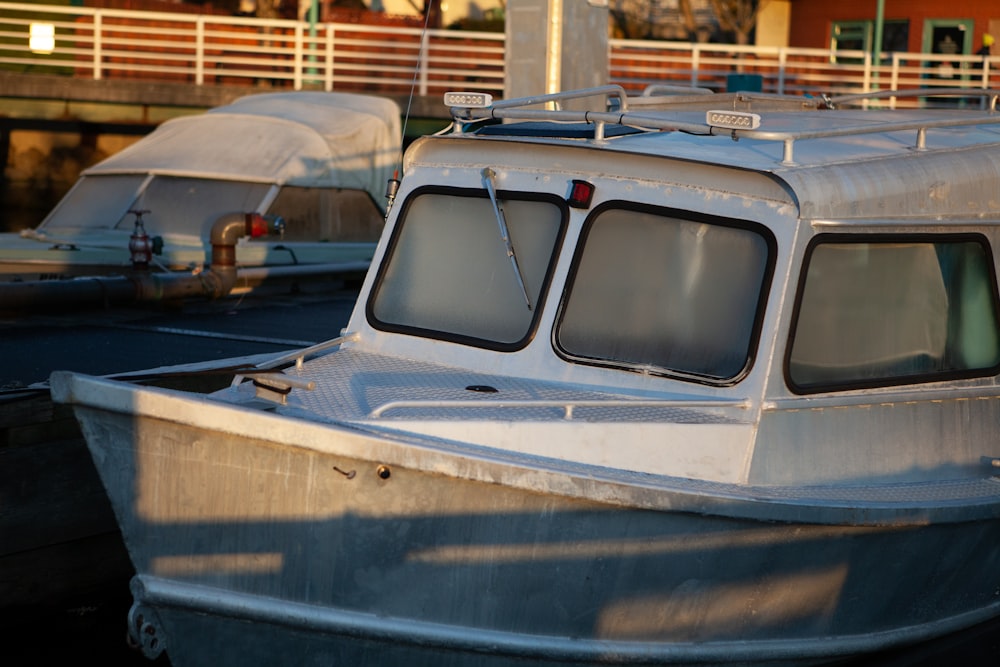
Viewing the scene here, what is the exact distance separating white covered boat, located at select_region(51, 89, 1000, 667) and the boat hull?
12 millimetres

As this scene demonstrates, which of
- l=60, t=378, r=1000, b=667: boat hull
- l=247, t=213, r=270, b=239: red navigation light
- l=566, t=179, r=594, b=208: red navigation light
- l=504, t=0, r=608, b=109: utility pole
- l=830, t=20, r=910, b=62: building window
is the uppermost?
l=830, t=20, r=910, b=62: building window

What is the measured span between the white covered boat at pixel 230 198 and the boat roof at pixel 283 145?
17 millimetres

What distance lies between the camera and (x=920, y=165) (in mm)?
6062

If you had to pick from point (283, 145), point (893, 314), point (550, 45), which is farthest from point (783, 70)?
point (893, 314)

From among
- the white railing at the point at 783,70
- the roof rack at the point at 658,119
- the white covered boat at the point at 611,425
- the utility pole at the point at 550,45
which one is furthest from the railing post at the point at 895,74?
the white covered boat at the point at 611,425

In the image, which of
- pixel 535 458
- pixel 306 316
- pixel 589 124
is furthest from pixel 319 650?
pixel 306 316

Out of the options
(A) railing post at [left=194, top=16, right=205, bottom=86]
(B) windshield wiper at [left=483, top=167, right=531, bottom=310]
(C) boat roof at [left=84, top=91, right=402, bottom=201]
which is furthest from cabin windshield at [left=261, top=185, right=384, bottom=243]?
(A) railing post at [left=194, top=16, right=205, bottom=86]

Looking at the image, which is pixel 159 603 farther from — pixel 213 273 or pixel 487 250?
pixel 213 273

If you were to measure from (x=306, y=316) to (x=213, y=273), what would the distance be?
3.47ft

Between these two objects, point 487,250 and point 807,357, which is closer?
point 807,357

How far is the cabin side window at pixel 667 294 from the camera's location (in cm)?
560

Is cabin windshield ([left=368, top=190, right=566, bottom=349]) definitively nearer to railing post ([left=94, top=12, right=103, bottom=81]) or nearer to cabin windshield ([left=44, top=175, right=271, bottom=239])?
cabin windshield ([left=44, top=175, right=271, bottom=239])

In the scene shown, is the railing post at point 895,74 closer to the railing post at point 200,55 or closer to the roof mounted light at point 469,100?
the railing post at point 200,55

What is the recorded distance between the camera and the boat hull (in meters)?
4.96
